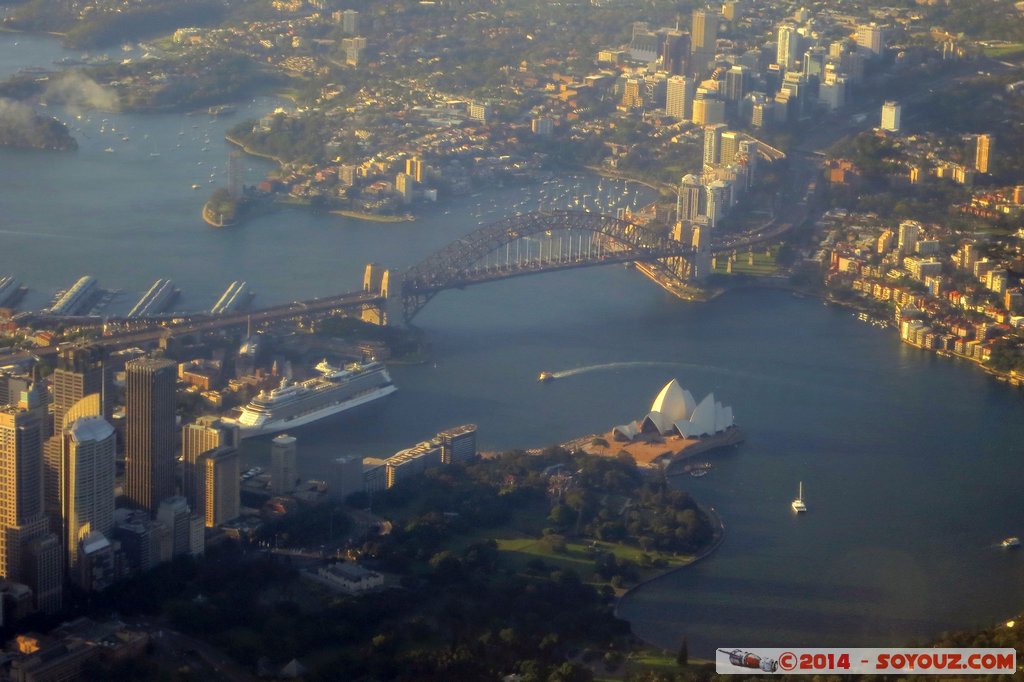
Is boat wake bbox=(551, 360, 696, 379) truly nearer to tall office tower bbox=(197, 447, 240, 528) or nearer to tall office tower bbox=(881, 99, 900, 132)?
tall office tower bbox=(197, 447, 240, 528)

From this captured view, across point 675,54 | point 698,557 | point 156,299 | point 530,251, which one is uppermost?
point 675,54

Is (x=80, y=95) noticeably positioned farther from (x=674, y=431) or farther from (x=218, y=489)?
(x=218, y=489)

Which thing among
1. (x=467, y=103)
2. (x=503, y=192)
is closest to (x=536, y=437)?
(x=503, y=192)

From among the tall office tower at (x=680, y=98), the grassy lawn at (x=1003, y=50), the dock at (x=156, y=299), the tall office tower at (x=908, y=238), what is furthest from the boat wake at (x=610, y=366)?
the grassy lawn at (x=1003, y=50)

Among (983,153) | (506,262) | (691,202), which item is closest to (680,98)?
(983,153)

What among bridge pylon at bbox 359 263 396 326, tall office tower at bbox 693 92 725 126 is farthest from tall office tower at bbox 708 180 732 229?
bridge pylon at bbox 359 263 396 326

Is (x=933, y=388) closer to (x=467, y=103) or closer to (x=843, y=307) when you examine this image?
(x=843, y=307)
